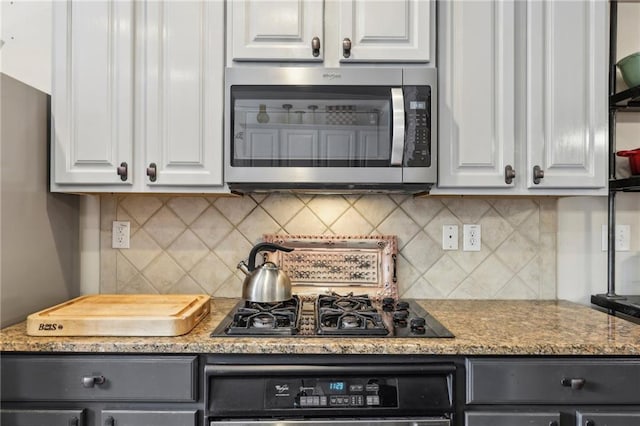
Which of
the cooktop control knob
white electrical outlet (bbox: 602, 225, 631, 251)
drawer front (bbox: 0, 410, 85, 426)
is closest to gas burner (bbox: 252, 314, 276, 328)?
the cooktop control knob

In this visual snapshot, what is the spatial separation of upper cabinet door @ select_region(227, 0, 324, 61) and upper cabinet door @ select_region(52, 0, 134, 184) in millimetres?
414

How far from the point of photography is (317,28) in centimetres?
158

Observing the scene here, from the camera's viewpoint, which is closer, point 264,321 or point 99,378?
point 99,378

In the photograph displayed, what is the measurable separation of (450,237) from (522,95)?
0.67m

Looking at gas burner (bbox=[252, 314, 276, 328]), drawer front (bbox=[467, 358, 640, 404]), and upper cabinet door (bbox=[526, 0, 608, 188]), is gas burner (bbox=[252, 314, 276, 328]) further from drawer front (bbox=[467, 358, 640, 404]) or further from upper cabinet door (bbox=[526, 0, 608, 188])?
upper cabinet door (bbox=[526, 0, 608, 188])

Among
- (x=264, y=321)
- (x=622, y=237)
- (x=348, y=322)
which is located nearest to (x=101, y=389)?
(x=264, y=321)

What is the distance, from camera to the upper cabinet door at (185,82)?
1.58 meters

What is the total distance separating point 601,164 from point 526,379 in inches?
35.3

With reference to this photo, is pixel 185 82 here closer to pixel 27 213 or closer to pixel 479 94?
pixel 27 213

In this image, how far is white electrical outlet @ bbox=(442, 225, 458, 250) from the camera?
193 cm

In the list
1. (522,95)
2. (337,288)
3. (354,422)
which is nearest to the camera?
(354,422)

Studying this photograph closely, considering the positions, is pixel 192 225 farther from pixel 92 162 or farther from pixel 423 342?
pixel 423 342

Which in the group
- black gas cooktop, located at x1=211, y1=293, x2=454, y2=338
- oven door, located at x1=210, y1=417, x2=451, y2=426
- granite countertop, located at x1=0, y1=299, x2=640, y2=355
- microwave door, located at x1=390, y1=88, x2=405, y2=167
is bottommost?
oven door, located at x1=210, y1=417, x2=451, y2=426

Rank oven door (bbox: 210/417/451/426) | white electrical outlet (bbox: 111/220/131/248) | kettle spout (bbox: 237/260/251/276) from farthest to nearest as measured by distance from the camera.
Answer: white electrical outlet (bbox: 111/220/131/248) < kettle spout (bbox: 237/260/251/276) < oven door (bbox: 210/417/451/426)
